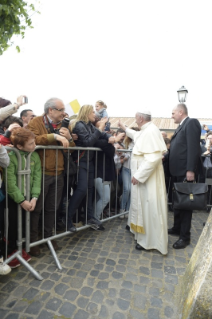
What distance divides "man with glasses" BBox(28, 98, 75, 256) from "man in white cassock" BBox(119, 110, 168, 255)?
3.75ft

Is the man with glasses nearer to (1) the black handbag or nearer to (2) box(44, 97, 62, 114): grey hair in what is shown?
(2) box(44, 97, 62, 114): grey hair

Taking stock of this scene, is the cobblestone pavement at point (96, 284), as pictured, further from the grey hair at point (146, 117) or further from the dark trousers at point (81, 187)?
the grey hair at point (146, 117)

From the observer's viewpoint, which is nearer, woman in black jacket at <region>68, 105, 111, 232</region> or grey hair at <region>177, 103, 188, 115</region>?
woman in black jacket at <region>68, 105, 111, 232</region>

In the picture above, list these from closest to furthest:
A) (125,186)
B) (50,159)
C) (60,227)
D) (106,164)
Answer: (50,159)
(60,227)
(106,164)
(125,186)

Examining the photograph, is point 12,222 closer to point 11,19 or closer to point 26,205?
Answer: point 26,205

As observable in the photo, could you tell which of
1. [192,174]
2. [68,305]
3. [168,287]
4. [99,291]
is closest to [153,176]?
[192,174]

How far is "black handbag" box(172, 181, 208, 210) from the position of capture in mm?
3084

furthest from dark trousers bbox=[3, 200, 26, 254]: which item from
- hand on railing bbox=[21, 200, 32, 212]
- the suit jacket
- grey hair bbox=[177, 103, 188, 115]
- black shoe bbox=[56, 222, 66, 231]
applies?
grey hair bbox=[177, 103, 188, 115]

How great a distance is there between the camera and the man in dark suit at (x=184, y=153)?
329 centimetres

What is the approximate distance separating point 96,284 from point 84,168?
67.9 inches

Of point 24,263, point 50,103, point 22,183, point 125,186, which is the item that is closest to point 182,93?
point 125,186

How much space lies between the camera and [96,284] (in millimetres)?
2363

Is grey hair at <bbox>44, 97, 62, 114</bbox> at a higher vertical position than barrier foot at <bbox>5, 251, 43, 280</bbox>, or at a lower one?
higher

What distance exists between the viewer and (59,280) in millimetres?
2414
